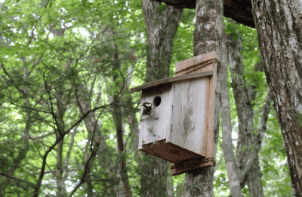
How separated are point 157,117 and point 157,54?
10.4 feet

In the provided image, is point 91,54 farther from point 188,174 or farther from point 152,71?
point 188,174

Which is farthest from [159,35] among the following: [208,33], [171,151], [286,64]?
[286,64]

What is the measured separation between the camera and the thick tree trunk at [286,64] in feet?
7.43

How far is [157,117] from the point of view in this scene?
10.7 feet

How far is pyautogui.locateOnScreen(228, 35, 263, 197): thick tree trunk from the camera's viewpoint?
764cm

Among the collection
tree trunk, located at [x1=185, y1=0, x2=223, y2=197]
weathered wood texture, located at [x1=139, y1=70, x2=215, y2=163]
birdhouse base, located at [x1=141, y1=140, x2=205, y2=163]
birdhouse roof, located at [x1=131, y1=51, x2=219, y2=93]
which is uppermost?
tree trunk, located at [x1=185, y1=0, x2=223, y2=197]

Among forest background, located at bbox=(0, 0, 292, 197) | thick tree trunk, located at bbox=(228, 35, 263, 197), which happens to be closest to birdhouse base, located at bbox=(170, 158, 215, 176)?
forest background, located at bbox=(0, 0, 292, 197)

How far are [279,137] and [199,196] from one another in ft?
16.4

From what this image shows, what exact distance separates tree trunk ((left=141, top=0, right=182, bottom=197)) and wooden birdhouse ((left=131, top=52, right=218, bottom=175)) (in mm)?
2486

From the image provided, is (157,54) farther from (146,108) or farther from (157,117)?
(157,117)

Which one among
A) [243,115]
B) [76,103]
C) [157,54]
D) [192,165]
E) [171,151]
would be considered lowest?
[192,165]

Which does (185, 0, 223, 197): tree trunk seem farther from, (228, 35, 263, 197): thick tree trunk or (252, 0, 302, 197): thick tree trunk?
(228, 35, 263, 197): thick tree trunk

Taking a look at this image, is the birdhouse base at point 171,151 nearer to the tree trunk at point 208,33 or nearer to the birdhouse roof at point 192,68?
the tree trunk at point 208,33

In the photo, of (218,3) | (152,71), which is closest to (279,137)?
(152,71)
